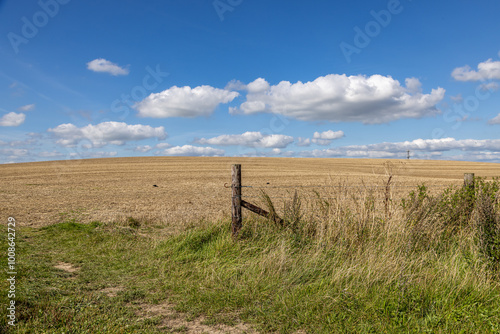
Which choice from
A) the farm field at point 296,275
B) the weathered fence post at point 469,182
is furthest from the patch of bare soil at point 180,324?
the weathered fence post at point 469,182

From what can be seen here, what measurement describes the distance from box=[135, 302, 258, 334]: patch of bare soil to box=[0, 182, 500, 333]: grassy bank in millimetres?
29

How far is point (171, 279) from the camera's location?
19.4 ft

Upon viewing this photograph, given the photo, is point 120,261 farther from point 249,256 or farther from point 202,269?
point 249,256

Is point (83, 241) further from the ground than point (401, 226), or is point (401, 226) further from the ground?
point (401, 226)

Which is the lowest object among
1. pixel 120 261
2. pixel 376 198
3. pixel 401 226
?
pixel 120 261

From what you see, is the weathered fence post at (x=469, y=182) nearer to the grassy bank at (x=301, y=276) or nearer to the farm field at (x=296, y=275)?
the farm field at (x=296, y=275)

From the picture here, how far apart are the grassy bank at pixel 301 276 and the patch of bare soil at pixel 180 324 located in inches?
1.1

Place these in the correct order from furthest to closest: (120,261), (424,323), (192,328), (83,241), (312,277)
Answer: (83,241), (120,261), (312,277), (192,328), (424,323)

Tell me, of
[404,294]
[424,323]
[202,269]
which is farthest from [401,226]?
[202,269]

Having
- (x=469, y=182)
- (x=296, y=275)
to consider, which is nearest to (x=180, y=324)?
(x=296, y=275)

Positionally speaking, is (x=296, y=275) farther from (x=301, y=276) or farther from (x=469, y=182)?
(x=469, y=182)

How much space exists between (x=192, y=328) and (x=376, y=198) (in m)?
4.50

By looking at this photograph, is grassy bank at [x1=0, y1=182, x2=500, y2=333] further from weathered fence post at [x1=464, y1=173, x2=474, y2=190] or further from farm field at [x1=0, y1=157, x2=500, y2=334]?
weathered fence post at [x1=464, y1=173, x2=474, y2=190]

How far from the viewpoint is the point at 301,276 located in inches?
209
